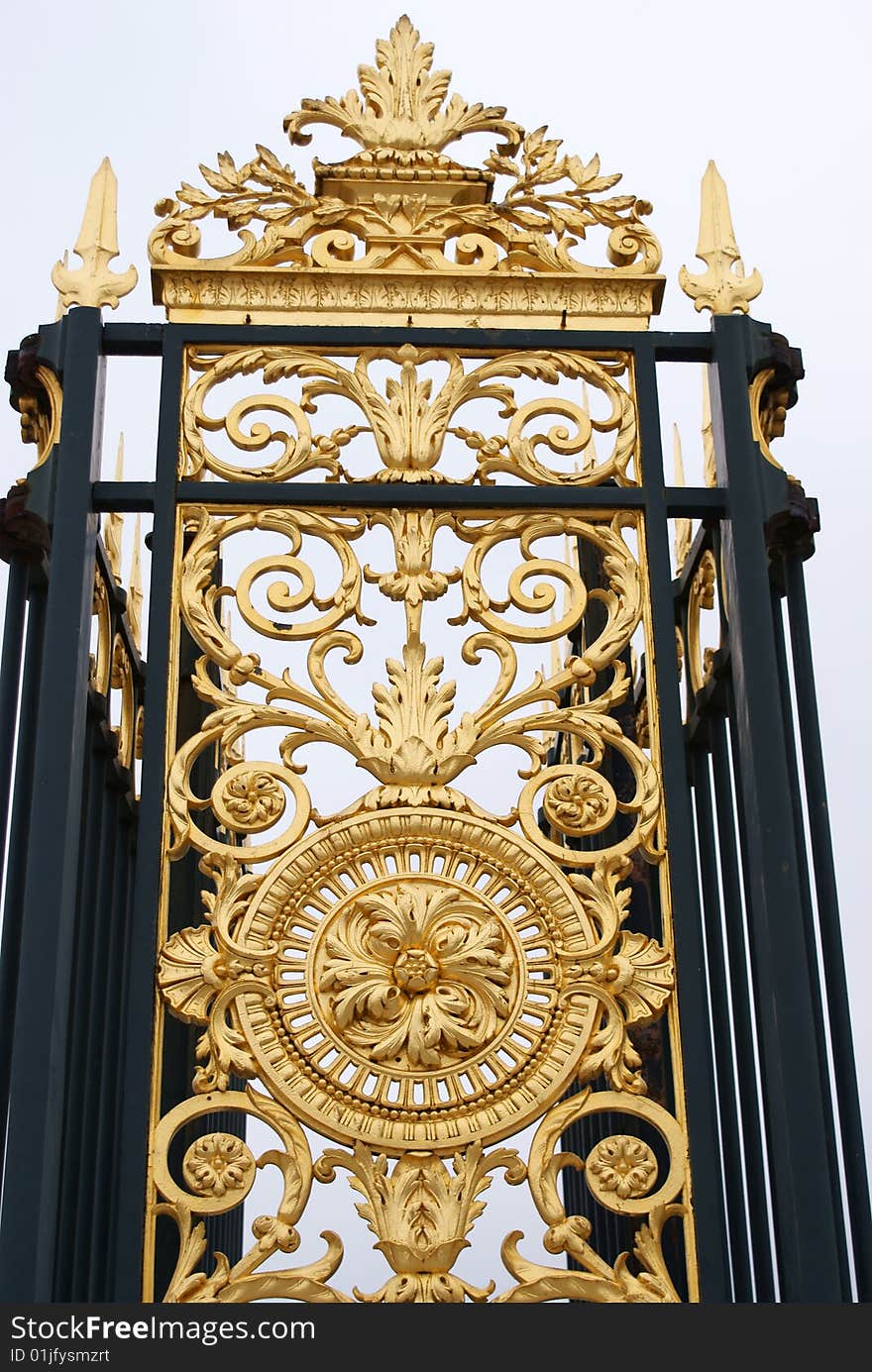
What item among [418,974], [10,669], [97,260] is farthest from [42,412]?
[418,974]

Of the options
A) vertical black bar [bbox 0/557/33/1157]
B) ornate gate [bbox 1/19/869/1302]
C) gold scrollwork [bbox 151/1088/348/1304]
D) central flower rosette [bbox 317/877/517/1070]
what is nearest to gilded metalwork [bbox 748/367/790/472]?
ornate gate [bbox 1/19/869/1302]

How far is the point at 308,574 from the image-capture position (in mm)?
6297

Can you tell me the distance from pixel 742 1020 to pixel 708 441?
2.07 meters

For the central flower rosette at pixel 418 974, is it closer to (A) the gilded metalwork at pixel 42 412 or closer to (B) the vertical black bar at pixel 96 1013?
(B) the vertical black bar at pixel 96 1013

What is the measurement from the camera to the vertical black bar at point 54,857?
5203mm

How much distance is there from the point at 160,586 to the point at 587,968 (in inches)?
67.2

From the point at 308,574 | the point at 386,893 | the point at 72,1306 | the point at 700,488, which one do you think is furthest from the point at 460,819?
the point at 72,1306

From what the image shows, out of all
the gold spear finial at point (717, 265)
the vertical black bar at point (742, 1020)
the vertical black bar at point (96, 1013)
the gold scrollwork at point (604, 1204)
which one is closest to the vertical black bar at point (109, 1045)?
the vertical black bar at point (96, 1013)

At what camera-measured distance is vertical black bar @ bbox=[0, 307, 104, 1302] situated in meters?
5.20

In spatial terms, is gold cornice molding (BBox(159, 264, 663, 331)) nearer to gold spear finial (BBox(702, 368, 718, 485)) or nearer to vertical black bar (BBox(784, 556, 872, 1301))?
gold spear finial (BBox(702, 368, 718, 485))

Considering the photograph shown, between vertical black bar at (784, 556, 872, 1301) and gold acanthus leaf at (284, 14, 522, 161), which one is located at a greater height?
gold acanthus leaf at (284, 14, 522, 161)

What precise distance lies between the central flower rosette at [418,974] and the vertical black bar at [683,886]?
A: 51 cm

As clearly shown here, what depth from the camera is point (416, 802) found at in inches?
237

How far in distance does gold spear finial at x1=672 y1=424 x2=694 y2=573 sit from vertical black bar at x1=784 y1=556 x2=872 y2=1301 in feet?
3.16
